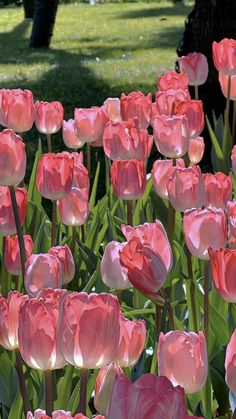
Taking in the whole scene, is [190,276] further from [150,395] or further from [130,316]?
[150,395]

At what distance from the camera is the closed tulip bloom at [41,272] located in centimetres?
193

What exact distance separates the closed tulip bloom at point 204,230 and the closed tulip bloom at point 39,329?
485mm

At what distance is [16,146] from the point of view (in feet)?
7.07

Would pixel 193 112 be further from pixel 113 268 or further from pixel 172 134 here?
pixel 113 268

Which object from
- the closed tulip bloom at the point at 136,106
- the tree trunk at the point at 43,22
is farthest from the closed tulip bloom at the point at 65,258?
the tree trunk at the point at 43,22

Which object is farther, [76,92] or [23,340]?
[76,92]

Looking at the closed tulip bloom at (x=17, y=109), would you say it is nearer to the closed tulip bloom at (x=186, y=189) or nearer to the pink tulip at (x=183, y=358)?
the closed tulip bloom at (x=186, y=189)

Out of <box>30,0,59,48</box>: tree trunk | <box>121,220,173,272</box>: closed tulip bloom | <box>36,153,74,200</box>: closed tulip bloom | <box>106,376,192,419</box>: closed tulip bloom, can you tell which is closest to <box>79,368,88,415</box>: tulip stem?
<box>121,220,173,272</box>: closed tulip bloom

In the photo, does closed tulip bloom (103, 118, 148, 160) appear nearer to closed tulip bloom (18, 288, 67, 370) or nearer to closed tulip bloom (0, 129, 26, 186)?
closed tulip bloom (0, 129, 26, 186)

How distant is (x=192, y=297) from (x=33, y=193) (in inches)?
52.9

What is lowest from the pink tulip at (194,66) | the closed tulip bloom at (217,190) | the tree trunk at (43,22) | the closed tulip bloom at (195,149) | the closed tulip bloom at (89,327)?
the tree trunk at (43,22)

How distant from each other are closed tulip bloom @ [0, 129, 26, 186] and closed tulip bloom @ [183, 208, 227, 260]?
1.32 feet

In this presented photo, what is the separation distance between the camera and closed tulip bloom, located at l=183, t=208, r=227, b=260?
197 cm

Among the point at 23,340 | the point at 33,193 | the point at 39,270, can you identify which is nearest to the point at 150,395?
the point at 23,340
